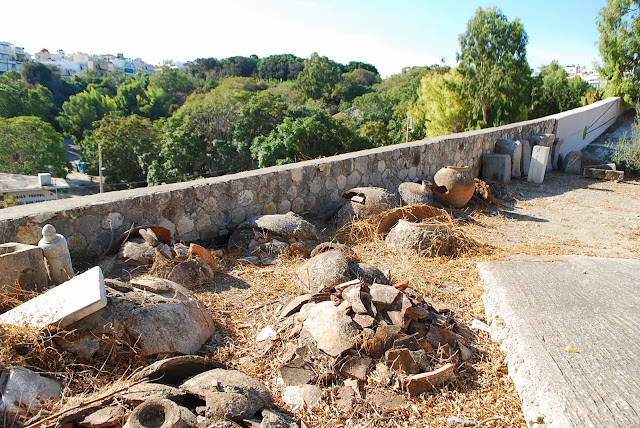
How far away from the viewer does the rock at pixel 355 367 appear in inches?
89.7

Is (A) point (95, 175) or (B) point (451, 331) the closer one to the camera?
(B) point (451, 331)

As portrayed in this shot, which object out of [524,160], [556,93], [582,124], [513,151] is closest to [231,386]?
[513,151]

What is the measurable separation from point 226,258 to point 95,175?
135 ft

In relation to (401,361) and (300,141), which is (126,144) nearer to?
(300,141)

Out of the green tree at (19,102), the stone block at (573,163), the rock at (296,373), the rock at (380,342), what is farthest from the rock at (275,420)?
the green tree at (19,102)

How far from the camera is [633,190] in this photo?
25.2ft

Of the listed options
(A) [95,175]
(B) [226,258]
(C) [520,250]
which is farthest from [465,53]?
A: (A) [95,175]

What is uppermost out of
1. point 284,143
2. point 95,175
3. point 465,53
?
point 465,53

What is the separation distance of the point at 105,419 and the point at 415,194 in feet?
14.5

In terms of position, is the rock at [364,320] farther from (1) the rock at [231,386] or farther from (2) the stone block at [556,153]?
(2) the stone block at [556,153]

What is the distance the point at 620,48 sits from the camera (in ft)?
45.3

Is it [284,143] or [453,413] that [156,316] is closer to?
[453,413]

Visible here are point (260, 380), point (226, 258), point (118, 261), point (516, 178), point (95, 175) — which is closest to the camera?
point (260, 380)

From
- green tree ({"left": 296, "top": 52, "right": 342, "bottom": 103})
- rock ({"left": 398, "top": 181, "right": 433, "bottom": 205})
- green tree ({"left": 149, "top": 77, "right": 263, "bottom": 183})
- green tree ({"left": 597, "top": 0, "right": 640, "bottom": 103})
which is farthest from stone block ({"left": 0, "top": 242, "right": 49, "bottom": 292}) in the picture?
green tree ({"left": 296, "top": 52, "right": 342, "bottom": 103})
